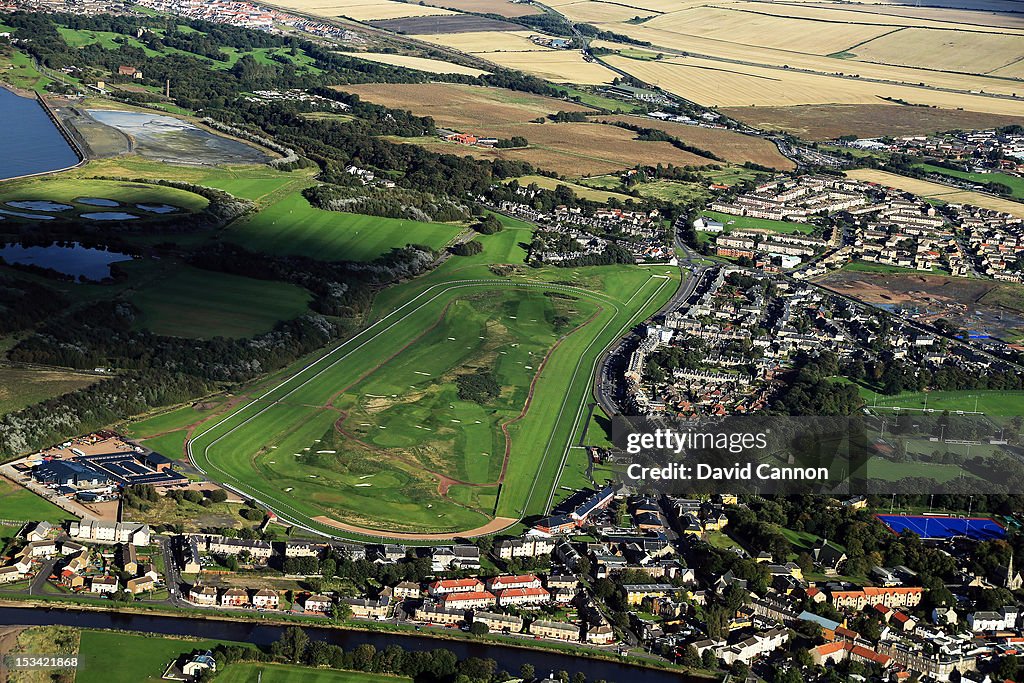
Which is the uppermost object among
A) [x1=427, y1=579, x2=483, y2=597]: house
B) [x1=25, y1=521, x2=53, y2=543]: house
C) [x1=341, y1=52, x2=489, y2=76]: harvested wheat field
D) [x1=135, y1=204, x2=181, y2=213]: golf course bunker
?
[x1=341, y1=52, x2=489, y2=76]: harvested wheat field

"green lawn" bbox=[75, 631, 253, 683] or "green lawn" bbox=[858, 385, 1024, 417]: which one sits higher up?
"green lawn" bbox=[75, 631, 253, 683]

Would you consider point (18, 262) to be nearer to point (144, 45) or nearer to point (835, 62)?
point (144, 45)

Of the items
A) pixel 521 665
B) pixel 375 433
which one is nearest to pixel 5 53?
pixel 375 433

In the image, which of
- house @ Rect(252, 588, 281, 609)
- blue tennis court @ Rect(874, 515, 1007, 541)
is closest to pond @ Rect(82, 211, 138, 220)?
house @ Rect(252, 588, 281, 609)

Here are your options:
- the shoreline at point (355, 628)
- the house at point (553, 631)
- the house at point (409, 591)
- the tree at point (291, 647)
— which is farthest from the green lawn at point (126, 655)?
the house at point (553, 631)

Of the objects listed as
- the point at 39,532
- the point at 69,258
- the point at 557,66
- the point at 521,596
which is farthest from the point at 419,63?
the point at 521,596

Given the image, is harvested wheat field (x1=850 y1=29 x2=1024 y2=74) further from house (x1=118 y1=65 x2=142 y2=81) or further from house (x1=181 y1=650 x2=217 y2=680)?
house (x1=181 y1=650 x2=217 y2=680)
